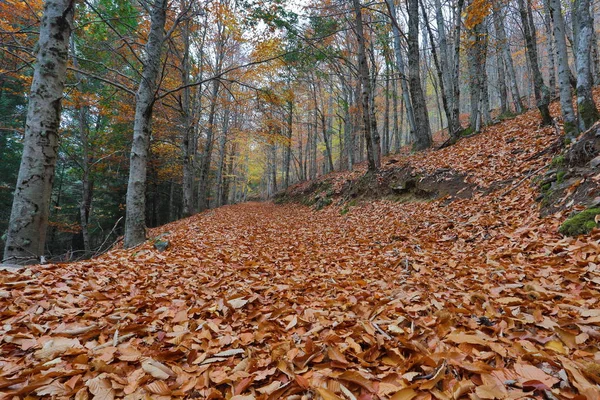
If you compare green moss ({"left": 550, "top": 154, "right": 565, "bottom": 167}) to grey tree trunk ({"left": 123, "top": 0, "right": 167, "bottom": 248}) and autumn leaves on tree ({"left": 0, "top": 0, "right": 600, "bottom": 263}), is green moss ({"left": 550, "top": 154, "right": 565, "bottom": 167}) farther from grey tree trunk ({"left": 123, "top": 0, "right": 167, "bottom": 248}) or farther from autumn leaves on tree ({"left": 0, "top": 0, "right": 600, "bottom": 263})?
grey tree trunk ({"left": 123, "top": 0, "right": 167, "bottom": 248})

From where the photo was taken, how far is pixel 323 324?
190 centimetres

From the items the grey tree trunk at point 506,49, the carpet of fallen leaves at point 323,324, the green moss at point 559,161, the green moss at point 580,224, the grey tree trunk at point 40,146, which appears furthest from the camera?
the grey tree trunk at point 506,49

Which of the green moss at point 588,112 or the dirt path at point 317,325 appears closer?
the dirt path at point 317,325

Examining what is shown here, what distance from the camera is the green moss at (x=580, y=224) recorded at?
2.80 m

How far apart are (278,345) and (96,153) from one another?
14.6 meters

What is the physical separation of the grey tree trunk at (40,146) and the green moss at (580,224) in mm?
5860

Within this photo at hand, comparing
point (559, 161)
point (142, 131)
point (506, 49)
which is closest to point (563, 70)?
point (559, 161)

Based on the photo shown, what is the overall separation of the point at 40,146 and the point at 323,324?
361 centimetres

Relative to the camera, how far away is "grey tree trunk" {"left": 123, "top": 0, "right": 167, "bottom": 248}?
5.01 m

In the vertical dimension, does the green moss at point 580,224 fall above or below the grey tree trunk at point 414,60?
below

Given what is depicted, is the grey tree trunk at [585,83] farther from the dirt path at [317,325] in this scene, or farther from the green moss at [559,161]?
the dirt path at [317,325]

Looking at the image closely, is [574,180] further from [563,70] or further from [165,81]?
[165,81]

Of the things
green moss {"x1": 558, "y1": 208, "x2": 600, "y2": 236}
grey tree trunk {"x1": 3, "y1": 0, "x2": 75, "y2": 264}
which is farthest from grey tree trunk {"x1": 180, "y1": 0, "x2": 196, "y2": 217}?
green moss {"x1": 558, "y1": 208, "x2": 600, "y2": 236}

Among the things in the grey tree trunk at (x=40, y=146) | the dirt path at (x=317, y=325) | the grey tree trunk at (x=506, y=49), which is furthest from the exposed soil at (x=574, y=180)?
the grey tree trunk at (x=506, y=49)
